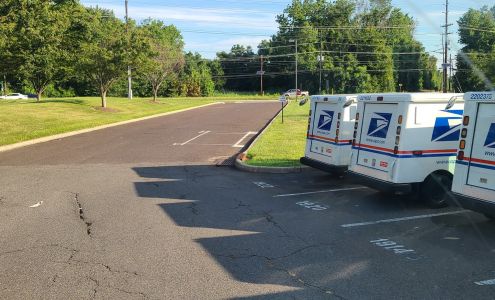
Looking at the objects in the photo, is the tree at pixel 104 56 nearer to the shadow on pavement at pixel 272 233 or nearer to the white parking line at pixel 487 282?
the shadow on pavement at pixel 272 233

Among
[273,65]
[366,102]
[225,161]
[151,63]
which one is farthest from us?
[273,65]

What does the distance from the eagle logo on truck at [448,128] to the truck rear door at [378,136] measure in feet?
2.32

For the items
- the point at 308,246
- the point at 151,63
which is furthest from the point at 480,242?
the point at 151,63

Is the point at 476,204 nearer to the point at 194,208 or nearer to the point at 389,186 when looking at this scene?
the point at 389,186

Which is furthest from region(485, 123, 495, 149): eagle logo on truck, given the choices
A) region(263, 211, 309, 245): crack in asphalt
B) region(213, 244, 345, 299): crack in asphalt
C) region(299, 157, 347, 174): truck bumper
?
region(299, 157, 347, 174): truck bumper

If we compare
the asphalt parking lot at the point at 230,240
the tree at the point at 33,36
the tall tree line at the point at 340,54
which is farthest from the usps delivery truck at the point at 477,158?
the tall tree line at the point at 340,54

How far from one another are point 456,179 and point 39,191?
25.3 feet

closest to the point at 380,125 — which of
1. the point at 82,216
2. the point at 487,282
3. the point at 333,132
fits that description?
the point at 333,132

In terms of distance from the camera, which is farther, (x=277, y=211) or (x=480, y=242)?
(x=277, y=211)

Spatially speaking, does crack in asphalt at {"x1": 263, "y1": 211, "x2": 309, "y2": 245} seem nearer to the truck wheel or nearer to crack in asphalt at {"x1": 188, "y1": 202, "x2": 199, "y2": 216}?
crack in asphalt at {"x1": 188, "y1": 202, "x2": 199, "y2": 216}

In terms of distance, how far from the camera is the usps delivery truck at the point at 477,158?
20.9ft

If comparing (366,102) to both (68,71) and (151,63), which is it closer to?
(151,63)

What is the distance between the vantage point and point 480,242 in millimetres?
6059

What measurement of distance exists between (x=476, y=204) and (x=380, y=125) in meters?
2.30
